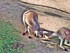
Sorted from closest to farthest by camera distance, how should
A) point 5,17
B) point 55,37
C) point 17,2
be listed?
point 55,37, point 5,17, point 17,2

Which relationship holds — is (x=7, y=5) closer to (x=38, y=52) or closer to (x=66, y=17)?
(x=66, y=17)

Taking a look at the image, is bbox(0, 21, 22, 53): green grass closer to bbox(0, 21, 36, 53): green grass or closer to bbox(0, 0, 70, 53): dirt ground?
bbox(0, 21, 36, 53): green grass

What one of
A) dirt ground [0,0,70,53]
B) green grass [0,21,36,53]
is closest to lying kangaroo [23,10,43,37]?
dirt ground [0,0,70,53]

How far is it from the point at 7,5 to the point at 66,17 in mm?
1615

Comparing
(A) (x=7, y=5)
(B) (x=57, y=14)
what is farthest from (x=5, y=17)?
(B) (x=57, y=14)

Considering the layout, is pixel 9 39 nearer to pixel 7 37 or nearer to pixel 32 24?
pixel 7 37

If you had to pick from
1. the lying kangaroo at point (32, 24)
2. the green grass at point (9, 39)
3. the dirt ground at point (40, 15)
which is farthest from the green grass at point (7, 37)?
the lying kangaroo at point (32, 24)

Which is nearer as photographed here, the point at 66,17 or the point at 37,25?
the point at 37,25

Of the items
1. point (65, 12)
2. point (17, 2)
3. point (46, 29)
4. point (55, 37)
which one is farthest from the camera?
point (17, 2)

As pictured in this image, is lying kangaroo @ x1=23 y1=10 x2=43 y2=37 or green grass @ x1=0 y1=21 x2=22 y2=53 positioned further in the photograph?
lying kangaroo @ x1=23 y1=10 x2=43 y2=37

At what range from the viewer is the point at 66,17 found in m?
7.48

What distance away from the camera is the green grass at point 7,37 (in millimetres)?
5746

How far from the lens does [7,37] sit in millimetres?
6188

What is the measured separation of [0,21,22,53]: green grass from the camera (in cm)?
575
